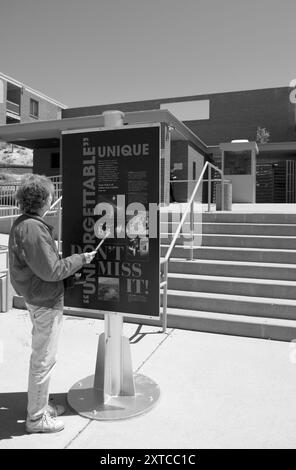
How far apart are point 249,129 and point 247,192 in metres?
8.97

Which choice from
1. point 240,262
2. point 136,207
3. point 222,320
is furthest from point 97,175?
point 240,262

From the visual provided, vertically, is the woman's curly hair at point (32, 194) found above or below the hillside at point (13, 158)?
below

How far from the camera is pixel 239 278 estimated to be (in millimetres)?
5324

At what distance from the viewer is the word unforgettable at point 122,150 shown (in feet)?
9.29

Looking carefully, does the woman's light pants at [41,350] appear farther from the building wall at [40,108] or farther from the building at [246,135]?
the building wall at [40,108]

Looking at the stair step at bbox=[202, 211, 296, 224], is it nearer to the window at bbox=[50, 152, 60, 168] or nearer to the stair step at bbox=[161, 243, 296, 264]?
the stair step at bbox=[161, 243, 296, 264]

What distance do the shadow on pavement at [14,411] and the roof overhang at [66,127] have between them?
9.65m

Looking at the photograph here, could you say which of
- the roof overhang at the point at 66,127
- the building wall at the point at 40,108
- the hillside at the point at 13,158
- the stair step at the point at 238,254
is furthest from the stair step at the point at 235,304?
the building wall at the point at 40,108

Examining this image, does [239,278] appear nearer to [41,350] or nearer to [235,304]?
[235,304]

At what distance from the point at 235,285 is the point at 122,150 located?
9.26 feet

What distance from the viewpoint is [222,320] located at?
4520 millimetres

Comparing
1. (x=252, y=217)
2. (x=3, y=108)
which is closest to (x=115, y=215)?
(x=252, y=217)

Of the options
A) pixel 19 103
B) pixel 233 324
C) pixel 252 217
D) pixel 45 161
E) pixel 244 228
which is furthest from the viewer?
pixel 19 103

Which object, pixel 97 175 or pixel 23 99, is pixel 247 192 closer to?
pixel 97 175
